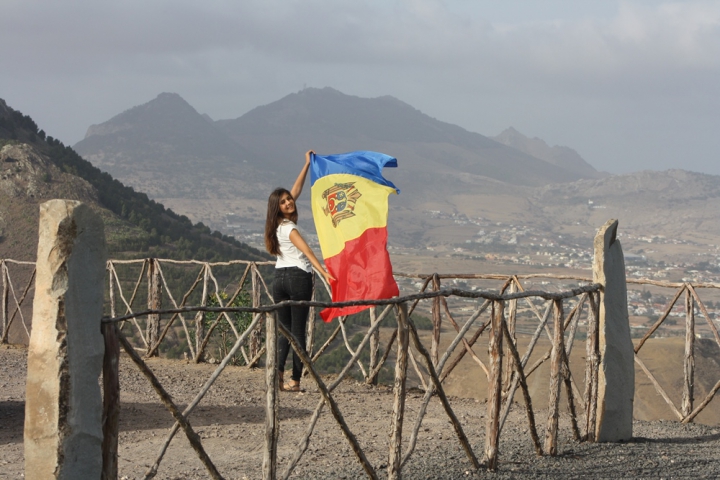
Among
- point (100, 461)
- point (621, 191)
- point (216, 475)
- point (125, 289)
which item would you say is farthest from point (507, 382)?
point (621, 191)

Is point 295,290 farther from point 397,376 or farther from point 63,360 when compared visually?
point 63,360

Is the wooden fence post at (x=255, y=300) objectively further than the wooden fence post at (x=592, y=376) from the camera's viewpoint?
Yes

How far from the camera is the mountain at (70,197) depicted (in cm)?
2800

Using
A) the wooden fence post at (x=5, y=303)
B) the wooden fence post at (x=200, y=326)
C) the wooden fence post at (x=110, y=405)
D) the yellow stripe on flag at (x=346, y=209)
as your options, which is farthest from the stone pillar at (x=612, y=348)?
the wooden fence post at (x=5, y=303)

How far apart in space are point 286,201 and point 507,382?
3.06 meters

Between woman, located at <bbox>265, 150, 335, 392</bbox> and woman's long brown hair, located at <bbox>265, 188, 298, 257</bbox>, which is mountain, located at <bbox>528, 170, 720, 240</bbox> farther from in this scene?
woman's long brown hair, located at <bbox>265, 188, 298, 257</bbox>

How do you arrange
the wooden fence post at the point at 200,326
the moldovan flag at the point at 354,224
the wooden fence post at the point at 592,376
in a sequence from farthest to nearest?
the wooden fence post at the point at 200,326 < the moldovan flag at the point at 354,224 < the wooden fence post at the point at 592,376

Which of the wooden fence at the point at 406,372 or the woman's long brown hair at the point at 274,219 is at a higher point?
the woman's long brown hair at the point at 274,219

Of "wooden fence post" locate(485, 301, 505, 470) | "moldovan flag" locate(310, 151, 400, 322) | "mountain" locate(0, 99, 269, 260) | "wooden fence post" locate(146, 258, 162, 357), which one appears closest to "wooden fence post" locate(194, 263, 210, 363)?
"wooden fence post" locate(146, 258, 162, 357)

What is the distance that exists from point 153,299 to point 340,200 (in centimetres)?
530

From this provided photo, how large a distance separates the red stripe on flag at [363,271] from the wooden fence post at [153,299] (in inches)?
201

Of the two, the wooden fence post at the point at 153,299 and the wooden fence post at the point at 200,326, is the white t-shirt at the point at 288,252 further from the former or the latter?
the wooden fence post at the point at 153,299

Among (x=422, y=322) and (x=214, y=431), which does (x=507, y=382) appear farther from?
(x=422, y=322)

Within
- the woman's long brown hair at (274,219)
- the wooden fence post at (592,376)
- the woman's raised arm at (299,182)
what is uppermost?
the woman's raised arm at (299,182)
